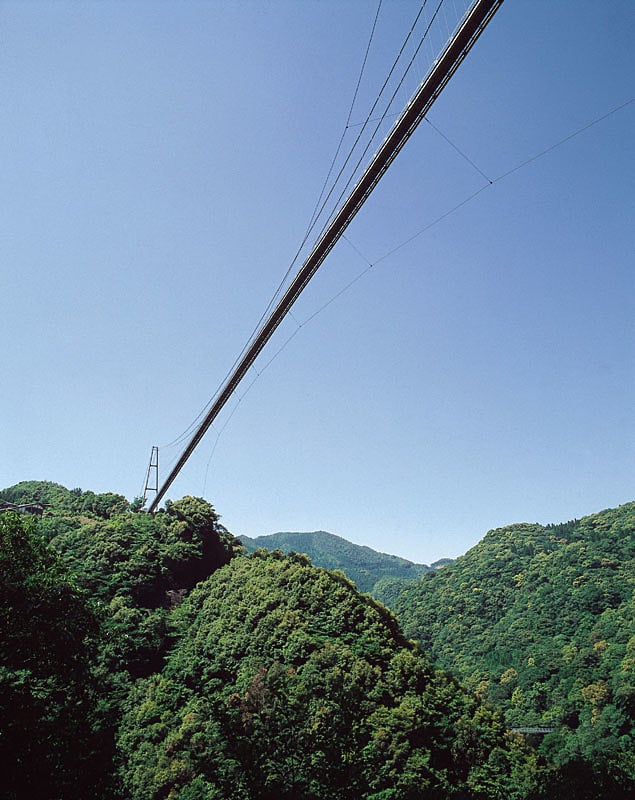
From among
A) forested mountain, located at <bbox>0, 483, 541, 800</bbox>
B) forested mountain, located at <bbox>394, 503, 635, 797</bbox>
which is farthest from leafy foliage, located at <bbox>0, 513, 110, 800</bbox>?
forested mountain, located at <bbox>394, 503, 635, 797</bbox>

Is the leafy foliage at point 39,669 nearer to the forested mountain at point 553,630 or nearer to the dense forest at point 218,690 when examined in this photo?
the dense forest at point 218,690

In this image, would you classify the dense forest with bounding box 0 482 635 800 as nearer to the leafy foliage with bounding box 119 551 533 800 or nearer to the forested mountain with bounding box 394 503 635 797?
the leafy foliage with bounding box 119 551 533 800

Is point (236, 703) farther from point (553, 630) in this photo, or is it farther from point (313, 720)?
point (553, 630)

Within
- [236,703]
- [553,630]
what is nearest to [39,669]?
[236,703]

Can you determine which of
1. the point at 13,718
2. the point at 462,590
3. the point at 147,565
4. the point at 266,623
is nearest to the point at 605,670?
the point at 462,590

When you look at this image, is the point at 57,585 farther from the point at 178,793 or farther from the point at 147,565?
the point at 147,565

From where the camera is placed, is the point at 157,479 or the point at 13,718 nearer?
the point at 13,718
